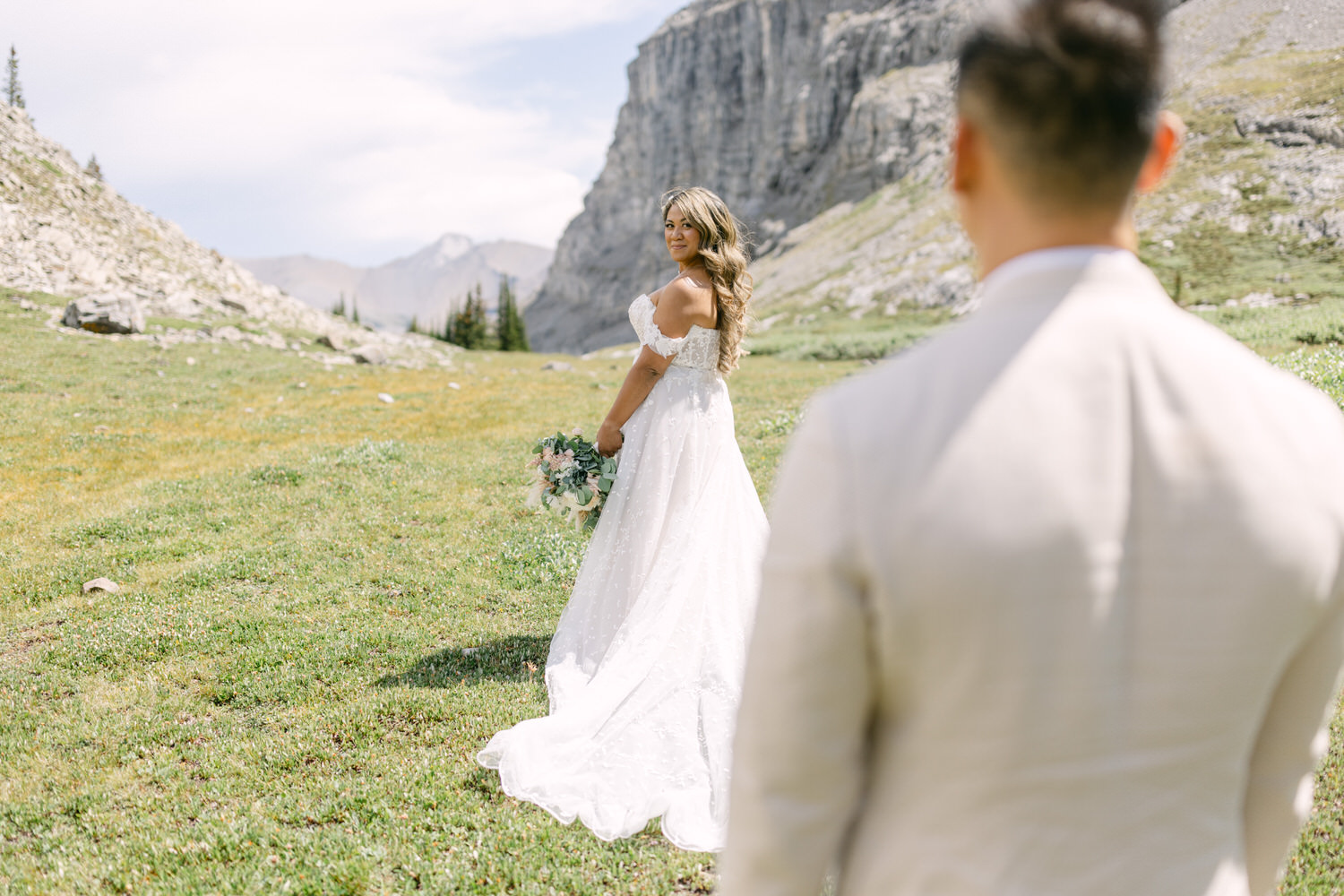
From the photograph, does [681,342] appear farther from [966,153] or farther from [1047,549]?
[1047,549]

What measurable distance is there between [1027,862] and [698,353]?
574 centimetres

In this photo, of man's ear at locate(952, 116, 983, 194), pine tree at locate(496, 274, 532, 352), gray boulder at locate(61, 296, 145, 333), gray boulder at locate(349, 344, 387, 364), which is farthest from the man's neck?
pine tree at locate(496, 274, 532, 352)

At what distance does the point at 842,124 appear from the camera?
15288 cm

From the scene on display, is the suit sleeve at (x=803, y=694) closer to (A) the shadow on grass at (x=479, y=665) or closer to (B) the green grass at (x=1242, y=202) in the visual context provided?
(A) the shadow on grass at (x=479, y=665)

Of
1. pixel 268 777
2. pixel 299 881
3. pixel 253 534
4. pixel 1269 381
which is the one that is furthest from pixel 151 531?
pixel 1269 381

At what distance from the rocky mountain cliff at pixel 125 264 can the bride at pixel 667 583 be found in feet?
108

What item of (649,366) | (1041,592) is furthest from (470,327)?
(1041,592)

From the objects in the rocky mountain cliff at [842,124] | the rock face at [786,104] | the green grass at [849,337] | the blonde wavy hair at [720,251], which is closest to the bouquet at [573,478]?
the blonde wavy hair at [720,251]

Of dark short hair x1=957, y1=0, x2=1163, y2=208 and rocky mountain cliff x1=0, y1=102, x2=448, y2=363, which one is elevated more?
rocky mountain cliff x1=0, y1=102, x2=448, y2=363

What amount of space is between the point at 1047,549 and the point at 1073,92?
2.74 ft

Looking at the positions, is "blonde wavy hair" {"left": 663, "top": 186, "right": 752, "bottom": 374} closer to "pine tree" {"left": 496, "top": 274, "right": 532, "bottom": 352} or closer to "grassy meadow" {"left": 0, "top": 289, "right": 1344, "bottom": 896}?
"grassy meadow" {"left": 0, "top": 289, "right": 1344, "bottom": 896}

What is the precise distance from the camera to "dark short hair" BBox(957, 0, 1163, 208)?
4.84 feet

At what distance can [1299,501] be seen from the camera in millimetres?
1561

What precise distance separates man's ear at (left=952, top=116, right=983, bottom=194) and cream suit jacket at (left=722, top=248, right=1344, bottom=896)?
0.73 ft
